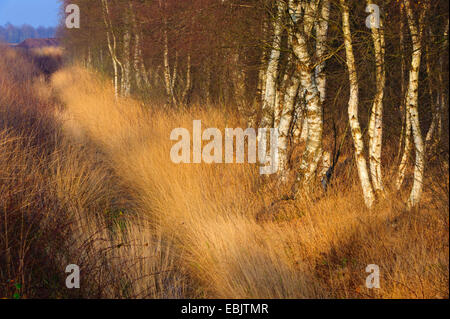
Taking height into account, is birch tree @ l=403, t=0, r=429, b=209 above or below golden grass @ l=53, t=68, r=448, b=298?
above

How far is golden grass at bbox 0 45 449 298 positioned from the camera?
3293mm

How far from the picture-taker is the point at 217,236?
13.9 ft

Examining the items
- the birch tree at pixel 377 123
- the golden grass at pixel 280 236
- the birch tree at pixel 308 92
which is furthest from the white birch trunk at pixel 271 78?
the birch tree at pixel 377 123

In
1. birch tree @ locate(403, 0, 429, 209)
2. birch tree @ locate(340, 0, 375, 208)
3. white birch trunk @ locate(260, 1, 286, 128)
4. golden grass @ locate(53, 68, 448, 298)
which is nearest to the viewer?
golden grass @ locate(53, 68, 448, 298)

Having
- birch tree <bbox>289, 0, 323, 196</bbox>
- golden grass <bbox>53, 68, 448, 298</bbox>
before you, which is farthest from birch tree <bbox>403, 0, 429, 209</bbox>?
birch tree <bbox>289, 0, 323, 196</bbox>

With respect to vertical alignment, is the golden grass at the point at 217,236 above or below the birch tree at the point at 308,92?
below

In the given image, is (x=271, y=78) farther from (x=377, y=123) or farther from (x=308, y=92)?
(x=377, y=123)

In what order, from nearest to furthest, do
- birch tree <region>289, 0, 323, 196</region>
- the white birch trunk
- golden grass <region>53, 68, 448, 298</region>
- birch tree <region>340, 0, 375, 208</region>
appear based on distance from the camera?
golden grass <region>53, 68, 448, 298</region> → birch tree <region>340, 0, 375, 208</region> → birch tree <region>289, 0, 323, 196</region> → the white birch trunk

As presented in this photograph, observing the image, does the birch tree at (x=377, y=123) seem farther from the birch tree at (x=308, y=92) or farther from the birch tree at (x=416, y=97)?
the birch tree at (x=308, y=92)

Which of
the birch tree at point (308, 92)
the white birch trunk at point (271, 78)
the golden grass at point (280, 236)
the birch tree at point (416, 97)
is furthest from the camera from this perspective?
the white birch trunk at point (271, 78)

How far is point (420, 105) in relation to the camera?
6.86 metres

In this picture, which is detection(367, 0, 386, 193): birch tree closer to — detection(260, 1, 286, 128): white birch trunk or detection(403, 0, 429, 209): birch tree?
detection(403, 0, 429, 209): birch tree

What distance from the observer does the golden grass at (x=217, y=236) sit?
10.8ft
